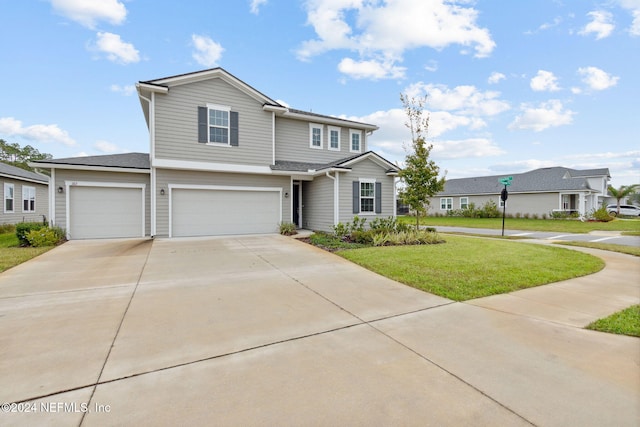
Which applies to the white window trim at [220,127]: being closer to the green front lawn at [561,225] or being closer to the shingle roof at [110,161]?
the shingle roof at [110,161]

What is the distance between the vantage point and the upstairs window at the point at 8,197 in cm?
1565

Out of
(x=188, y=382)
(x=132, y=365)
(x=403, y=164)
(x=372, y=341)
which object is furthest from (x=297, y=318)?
(x=403, y=164)

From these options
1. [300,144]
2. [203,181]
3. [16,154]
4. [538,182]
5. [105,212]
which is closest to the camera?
[105,212]

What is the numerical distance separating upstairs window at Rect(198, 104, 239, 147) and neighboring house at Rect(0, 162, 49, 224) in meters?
11.9

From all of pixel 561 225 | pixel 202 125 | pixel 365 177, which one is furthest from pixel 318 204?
pixel 561 225

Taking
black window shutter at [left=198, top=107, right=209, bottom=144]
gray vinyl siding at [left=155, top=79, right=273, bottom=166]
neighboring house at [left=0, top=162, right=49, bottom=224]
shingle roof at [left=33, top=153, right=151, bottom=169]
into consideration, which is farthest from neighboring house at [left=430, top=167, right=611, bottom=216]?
neighboring house at [left=0, top=162, right=49, bottom=224]

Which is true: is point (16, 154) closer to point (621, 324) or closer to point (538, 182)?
point (621, 324)

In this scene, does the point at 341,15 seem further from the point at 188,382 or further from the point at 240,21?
the point at 188,382

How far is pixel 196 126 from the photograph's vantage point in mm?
12094

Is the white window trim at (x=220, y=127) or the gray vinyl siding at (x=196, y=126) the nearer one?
the gray vinyl siding at (x=196, y=126)

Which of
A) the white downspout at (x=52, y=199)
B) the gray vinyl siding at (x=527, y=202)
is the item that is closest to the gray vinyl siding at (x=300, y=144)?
the white downspout at (x=52, y=199)

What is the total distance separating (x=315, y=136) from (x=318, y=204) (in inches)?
159

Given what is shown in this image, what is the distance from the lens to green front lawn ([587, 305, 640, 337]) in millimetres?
3631

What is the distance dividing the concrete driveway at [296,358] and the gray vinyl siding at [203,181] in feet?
20.8
